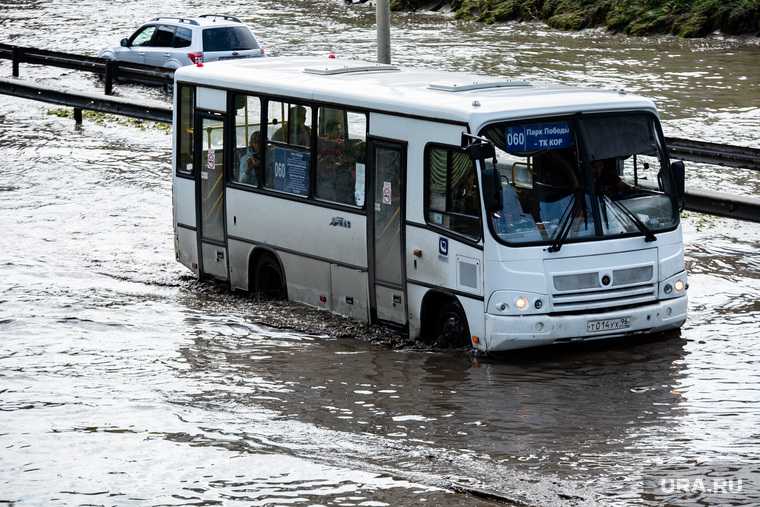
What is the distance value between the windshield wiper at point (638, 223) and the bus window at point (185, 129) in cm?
583

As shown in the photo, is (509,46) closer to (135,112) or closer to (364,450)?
(135,112)

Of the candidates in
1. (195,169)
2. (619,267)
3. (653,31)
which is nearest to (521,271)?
(619,267)

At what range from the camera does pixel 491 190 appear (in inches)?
507

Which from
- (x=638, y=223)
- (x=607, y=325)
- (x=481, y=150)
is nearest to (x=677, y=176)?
(x=638, y=223)

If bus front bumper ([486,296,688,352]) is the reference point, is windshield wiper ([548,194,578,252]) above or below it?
above

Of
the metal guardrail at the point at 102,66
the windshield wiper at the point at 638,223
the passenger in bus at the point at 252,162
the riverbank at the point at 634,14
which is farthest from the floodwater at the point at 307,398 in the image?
the riverbank at the point at 634,14

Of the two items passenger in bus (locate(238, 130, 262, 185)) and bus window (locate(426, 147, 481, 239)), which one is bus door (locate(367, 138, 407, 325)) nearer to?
bus window (locate(426, 147, 481, 239))

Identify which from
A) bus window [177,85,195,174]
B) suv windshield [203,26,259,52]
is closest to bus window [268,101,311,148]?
bus window [177,85,195,174]

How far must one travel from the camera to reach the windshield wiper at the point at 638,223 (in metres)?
13.3

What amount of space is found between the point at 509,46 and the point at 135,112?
18.4 metres

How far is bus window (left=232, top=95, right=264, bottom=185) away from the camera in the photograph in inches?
632

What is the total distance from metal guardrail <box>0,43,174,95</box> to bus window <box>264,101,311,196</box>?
15.7m

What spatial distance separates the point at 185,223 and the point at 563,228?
5876mm

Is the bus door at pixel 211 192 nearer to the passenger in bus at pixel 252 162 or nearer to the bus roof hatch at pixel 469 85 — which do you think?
the passenger in bus at pixel 252 162
